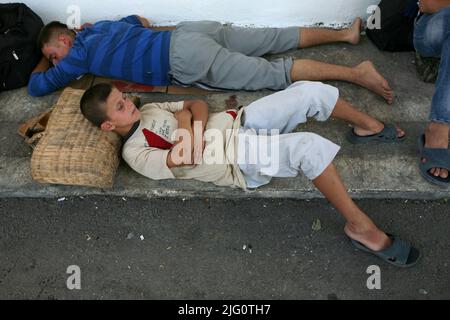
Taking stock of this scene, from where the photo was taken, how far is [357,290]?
2143 millimetres

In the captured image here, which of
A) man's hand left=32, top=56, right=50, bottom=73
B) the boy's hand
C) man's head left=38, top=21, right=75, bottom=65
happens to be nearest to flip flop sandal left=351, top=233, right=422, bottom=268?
the boy's hand

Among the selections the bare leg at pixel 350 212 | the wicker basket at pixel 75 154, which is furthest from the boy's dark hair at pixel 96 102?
the bare leg at pixel 350 212

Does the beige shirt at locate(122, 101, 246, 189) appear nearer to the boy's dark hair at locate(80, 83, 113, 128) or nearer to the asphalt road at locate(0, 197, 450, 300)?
the boy's dark hair at locate(80, 83, 113, 128)

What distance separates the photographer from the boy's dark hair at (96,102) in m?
2.18

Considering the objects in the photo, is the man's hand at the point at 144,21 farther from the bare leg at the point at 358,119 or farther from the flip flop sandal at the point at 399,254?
the flip flop sandal at the point at 399,254

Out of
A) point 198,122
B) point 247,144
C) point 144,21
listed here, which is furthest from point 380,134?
point 144,21

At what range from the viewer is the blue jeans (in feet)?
7.35

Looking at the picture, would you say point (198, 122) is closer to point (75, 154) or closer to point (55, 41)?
point (75, 154)

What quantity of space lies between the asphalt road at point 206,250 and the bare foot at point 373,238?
0.32ft

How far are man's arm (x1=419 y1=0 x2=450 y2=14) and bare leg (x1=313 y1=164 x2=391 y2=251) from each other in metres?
1.17
